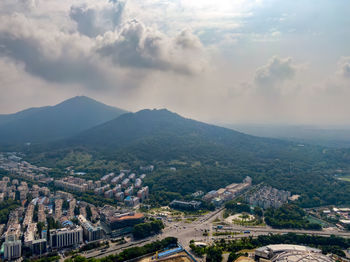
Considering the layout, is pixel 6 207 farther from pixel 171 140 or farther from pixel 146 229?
pixel 171 140

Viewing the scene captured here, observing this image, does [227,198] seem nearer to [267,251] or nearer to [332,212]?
[332,212]

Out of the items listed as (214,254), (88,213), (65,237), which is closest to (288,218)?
(214,254)

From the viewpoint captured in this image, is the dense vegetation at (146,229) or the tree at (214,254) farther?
the dense vegetation at (146,229)

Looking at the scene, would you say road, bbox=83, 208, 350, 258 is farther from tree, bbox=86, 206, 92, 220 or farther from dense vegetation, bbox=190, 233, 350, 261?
tree, bbox=86, 206, 92, 220

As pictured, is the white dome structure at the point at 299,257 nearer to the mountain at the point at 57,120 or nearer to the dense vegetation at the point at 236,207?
the dense vegetation at the point at 236,207

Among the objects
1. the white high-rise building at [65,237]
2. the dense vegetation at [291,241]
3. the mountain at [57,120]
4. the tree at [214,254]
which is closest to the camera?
the tree at [214,254]

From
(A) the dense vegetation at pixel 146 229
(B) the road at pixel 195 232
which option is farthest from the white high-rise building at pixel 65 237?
(A) the dense vegetation at pixel 146 229

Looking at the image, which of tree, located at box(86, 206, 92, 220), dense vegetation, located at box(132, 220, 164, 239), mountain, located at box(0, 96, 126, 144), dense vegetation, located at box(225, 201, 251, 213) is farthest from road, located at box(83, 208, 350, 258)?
mountain, located at box(0, 96, 126, 144)
